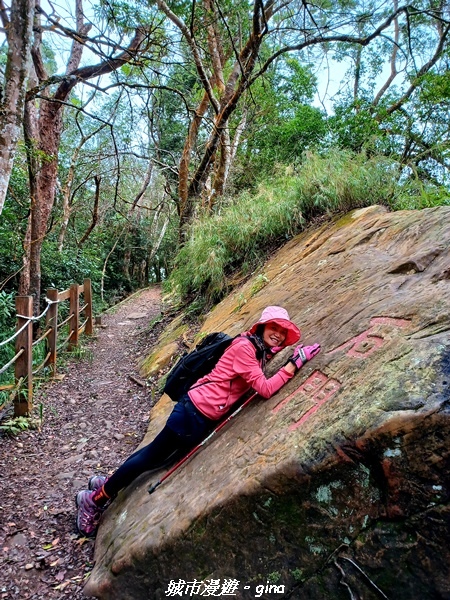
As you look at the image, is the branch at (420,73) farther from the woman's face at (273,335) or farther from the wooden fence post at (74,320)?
the woman's face at (273,335)

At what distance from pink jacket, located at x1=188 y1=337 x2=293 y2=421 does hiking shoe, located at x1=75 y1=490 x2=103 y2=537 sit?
126 cm

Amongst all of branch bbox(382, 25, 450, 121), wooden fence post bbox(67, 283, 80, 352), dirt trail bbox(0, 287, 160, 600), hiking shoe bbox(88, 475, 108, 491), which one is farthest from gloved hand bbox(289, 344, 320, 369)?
branch bbox(382, 25, 450, 121)

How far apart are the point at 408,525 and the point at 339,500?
11.3 inches

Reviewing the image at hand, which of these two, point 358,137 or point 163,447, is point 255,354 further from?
point 358,137

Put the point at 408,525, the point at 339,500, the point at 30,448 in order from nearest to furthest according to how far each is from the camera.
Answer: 1. the point at 408,525
2. the point at 339,500
3. the point at 30,448

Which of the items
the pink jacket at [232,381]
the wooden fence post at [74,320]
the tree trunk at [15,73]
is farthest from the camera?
the wooden fence post at [74,320]

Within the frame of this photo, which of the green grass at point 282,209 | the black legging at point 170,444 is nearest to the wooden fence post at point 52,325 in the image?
the green grass at point 282,209

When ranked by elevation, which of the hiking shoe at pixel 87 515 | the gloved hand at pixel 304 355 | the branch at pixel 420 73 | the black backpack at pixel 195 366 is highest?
the branch at pixel 420 73

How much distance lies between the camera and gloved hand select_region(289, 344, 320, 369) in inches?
99.0

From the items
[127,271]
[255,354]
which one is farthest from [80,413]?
[127,271]

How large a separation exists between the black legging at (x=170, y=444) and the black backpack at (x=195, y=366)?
7.0 inches

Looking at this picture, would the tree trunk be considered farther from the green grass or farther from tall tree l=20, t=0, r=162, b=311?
the green grass

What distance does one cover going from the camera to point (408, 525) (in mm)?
1585

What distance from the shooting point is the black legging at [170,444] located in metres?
2.59
